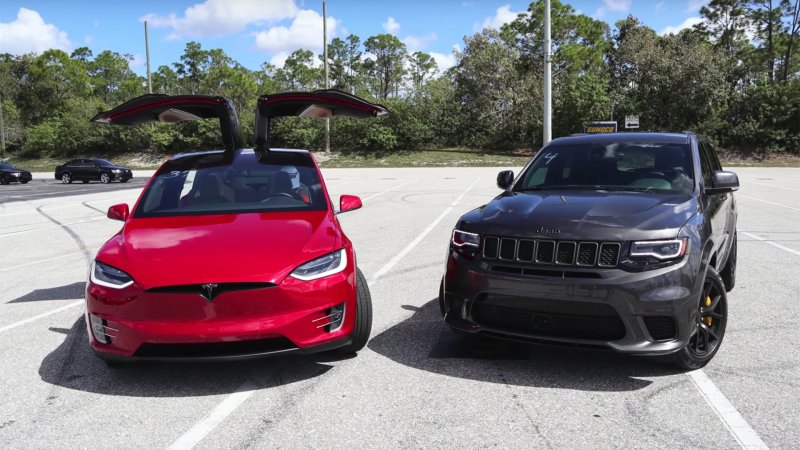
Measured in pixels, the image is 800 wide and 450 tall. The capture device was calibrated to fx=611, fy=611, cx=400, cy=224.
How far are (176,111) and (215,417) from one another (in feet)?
12.5

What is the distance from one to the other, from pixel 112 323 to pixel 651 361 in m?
3.47

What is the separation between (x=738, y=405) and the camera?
135 inches

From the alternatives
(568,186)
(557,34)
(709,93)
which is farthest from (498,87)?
(568,186)

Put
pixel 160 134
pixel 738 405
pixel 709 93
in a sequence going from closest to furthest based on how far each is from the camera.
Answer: pixel 738 405, pixel 709 93, pixel 160 134

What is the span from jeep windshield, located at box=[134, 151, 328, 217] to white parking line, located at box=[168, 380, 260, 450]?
1.47 metres

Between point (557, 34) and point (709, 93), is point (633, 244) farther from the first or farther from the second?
point (557, 34)

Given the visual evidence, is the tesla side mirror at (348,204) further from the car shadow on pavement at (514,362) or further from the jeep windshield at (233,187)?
the car shadow on pavement at (514,362)

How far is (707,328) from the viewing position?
4.08 metres

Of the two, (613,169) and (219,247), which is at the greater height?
(613,169)

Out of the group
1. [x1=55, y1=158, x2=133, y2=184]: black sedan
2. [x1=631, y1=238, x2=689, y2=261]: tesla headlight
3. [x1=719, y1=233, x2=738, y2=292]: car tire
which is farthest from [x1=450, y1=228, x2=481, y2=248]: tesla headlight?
[x1=55, y1=158, x2=133, y2=184]: black sedan

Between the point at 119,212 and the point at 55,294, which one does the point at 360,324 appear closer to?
the point at 119,212

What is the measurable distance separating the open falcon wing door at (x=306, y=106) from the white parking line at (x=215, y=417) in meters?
2.47

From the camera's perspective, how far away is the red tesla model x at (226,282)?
354 cm

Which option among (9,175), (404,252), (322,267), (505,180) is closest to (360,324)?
(322,267)
